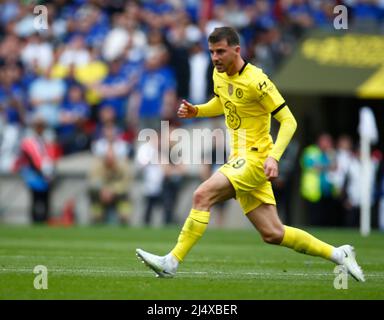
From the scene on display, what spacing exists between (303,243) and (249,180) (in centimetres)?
94

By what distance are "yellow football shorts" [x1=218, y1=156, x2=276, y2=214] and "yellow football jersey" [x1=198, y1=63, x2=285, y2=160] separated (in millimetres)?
163

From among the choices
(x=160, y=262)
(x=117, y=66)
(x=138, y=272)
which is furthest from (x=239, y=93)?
(x=117, y=66)

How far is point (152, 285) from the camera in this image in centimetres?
979

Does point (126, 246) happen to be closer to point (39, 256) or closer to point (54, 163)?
point (39, 256)

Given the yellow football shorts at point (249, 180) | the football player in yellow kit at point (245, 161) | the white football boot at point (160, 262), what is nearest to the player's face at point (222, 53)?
the football player in yellow kit at point (245, 161)

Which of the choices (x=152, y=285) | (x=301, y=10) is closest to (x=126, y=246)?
(x=152, y=285)

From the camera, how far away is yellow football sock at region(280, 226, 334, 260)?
10680 mm

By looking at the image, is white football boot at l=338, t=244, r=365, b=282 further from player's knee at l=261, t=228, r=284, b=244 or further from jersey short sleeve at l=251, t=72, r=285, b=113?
jersey short sleeve at l=251, t=72, r=285, b=113

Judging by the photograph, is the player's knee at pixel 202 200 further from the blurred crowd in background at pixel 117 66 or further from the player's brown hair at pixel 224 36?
the blurred crowd in background at pixel 117 66

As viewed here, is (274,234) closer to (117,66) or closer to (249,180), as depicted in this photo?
(249,180)

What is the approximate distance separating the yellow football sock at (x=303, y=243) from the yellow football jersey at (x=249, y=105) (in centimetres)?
90

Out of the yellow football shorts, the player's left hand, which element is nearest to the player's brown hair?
the yellow football shorts

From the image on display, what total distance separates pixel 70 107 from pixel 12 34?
392 cm

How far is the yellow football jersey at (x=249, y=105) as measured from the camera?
10445 millimetres
